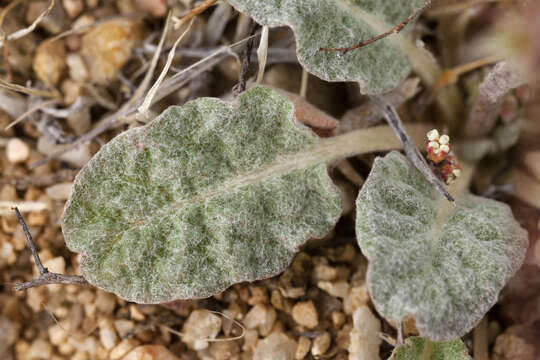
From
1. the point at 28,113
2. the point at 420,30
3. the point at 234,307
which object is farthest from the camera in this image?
the point at 420,30

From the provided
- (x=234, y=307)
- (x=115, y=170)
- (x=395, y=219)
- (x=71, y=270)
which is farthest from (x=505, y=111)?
(x=71, y=270)

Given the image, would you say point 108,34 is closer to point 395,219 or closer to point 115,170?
point 115,170

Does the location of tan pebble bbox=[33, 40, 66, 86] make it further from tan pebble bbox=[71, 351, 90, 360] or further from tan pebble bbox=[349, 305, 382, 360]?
tan pebble bbox=[349, 305, 382, 360]

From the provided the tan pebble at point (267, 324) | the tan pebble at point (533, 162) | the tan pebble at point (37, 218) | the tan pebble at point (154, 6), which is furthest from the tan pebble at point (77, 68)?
the tan pebble at point (533, 162)

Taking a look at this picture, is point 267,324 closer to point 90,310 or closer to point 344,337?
point 344,337

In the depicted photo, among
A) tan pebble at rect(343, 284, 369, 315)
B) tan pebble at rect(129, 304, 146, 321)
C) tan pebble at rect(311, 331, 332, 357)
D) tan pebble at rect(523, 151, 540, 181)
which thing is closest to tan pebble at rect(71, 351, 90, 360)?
tan pebble at rect(129, 304, 146, 321)
